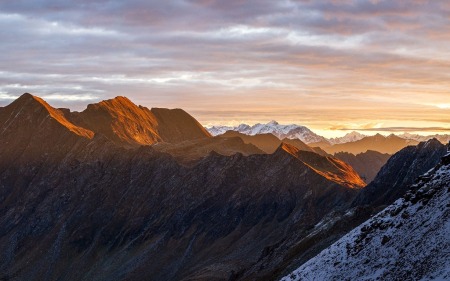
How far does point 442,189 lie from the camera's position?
66438 millimetres

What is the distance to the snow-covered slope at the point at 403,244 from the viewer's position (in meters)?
59.7

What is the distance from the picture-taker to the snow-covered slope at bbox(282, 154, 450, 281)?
196 ft

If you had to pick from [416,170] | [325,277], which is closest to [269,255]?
[416,170]

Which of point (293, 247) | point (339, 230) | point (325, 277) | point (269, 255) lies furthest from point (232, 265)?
point (325, 277)

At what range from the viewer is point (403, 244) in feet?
210

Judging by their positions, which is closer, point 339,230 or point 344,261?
point 344,261

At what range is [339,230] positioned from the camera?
129500mm

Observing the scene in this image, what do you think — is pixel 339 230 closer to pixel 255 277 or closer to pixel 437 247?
pixel 255 277

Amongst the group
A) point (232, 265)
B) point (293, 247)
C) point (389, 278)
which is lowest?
point (232, 265)

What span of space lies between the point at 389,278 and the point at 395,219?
8687 mm

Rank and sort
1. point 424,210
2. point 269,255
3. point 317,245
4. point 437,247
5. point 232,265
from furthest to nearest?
point 232,265 < point 269,255 < point 317,245 < point 424,210 < point 437,247

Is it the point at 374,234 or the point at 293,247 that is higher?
the point at 374,234

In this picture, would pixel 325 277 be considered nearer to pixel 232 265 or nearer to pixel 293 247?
pixel 293 247

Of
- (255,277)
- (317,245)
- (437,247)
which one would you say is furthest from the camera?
(255,277)
